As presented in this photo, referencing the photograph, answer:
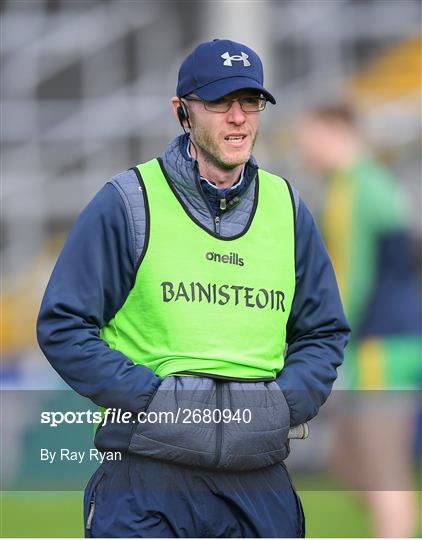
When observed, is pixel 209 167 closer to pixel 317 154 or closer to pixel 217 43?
pixel 217 43

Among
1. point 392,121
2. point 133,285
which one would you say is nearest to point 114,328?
point 133,285

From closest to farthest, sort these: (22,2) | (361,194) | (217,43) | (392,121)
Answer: (217,43), (361,194), (392,121), (22,2)

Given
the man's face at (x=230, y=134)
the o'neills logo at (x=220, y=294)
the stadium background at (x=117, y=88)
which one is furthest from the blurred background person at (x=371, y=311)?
the stadium background at (x=117, y=88)

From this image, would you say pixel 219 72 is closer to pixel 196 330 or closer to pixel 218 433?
pixel 196 330

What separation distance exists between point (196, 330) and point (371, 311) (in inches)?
97.9

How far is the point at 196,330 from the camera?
3.21 m

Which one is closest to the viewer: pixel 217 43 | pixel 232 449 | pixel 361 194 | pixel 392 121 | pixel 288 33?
pixel 232 449

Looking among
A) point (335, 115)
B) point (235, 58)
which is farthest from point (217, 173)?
point (335, 115)

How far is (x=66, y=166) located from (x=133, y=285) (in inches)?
486

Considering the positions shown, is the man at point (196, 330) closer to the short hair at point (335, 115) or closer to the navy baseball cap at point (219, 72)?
the navy baseball cap at point (219, 72)

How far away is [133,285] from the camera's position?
3.24 metres

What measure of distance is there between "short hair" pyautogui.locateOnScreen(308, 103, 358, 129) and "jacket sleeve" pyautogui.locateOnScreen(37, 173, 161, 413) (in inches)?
112

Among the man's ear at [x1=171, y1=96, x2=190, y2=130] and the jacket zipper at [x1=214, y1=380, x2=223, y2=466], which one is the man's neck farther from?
the jacket zipper at [x1=214, y1=380, x2=223, y2=466]

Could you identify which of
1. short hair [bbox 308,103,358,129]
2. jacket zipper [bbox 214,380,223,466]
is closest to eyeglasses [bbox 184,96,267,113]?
jacket zipper [bbox 214,380,223,466]
